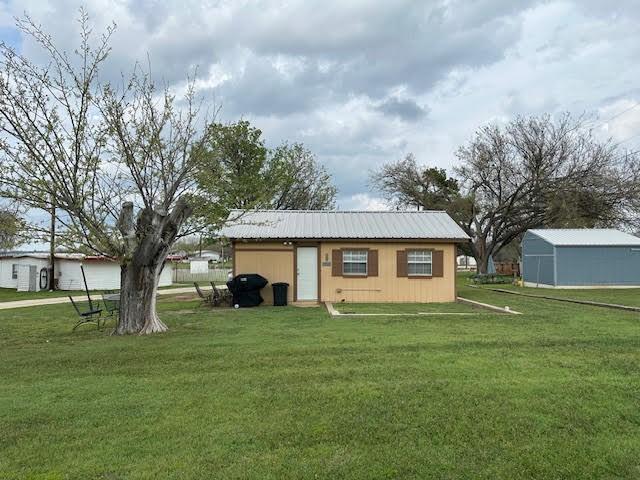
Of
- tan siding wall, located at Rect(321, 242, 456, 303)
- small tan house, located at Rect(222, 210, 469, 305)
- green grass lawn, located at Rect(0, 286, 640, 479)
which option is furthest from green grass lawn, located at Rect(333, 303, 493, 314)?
green grass lawn, located at Rect(0, 286, 640, 479)

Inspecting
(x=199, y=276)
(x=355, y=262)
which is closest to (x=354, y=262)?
(x=355, y=262)

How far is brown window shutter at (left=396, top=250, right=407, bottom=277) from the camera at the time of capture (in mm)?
17308

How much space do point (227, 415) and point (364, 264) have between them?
42.0 ft

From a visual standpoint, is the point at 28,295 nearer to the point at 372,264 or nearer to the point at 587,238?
the point at 372,264

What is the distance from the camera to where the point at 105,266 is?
27828mm

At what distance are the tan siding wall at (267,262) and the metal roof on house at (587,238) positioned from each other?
15.2 meters

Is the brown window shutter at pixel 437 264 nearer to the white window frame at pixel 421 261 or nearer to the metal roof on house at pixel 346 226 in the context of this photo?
the white window frame at pixel 421 261

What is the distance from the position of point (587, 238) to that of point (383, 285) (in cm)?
1457

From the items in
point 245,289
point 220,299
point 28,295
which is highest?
point 245,289

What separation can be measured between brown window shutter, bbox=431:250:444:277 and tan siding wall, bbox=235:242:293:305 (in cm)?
489

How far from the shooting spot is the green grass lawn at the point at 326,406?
3680 millimetres

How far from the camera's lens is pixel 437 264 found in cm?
1741

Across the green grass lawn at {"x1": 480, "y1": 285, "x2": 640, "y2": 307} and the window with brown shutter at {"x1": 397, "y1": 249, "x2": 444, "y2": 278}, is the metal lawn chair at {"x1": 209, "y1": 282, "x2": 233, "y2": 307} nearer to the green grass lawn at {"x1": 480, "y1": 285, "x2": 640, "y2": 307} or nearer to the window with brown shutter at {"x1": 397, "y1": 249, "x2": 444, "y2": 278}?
the window with brown shutter at {"x1": 397, "y1": 249, "x2": 444, "y2": 278}

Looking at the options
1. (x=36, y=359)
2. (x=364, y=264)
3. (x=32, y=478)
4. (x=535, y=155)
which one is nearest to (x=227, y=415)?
(x=32, y=478)
